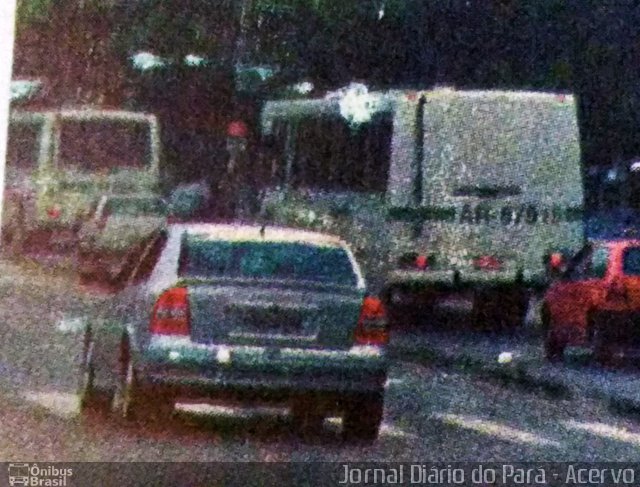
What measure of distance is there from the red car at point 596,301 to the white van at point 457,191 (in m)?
0.13

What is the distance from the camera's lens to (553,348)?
8.86 meters

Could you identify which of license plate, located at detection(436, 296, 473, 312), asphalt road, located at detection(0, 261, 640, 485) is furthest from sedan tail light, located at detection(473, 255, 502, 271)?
asphalt road, located at detection(0, 261, 640, 485)

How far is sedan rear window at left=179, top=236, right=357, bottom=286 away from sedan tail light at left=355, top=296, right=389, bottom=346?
0.18 meters

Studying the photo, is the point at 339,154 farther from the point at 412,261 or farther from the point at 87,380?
the point at 87,380

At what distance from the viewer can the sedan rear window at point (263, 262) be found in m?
7.71

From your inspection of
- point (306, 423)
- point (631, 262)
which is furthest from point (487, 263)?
point (306, 423)

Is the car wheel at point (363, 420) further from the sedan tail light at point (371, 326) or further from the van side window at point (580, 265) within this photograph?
the van side window at point (580, 265)

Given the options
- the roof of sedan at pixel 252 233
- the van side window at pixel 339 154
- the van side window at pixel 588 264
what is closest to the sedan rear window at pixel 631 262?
the van side window at pixel 588 264

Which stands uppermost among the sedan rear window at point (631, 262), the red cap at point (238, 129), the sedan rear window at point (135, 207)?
the red cap at point (238, 129)

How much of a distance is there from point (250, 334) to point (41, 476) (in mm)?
1181

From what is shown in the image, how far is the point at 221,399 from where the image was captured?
7.54m

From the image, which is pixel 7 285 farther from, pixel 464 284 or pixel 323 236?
pixel 464 284

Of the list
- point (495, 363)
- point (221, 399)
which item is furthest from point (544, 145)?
point (221, 399)

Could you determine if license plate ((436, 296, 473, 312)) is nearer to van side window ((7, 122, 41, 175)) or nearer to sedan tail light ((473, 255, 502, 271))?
sedan tail light ((473, 255, 502, 271))
